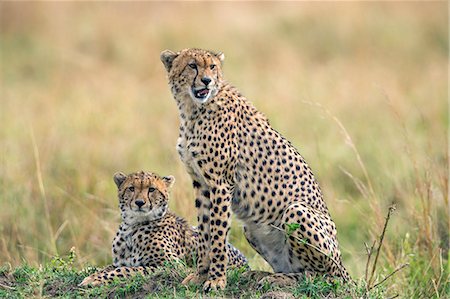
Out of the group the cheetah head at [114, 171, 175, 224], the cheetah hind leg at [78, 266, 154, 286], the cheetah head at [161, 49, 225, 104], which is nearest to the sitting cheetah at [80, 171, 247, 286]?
the cheetah head at [114, 171, 175, 224]

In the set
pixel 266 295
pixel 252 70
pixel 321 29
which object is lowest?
pixel 266 295

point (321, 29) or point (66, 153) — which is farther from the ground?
point (321, 29)

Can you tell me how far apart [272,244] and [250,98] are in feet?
→ 18.6

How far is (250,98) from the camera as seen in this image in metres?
10.1

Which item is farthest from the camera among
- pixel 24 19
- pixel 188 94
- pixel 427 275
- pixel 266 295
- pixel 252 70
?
pixel 24 19

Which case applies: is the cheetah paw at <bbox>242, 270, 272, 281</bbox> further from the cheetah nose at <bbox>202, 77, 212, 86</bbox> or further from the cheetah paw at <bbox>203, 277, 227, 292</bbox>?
the cheetah nose at <bbox>202, 77, 212, 86</bbox>

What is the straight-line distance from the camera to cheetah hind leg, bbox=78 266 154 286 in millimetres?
4418

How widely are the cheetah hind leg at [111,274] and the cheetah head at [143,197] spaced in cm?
37

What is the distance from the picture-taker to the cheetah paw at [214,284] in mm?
4324

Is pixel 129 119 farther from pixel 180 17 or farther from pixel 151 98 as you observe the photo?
pixel 180 17

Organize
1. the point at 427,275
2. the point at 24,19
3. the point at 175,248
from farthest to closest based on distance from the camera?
1. the point at 24,19
2. the point at 427,275
3. the point at 175,248

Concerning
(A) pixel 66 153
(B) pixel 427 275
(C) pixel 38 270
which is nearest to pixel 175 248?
(C) pixel 38 270

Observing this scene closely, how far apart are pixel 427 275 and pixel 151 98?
5.62 m

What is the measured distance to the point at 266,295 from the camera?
4164 millimetres
